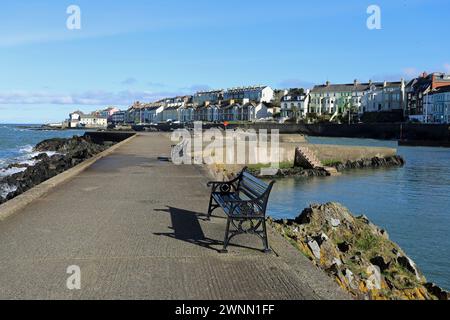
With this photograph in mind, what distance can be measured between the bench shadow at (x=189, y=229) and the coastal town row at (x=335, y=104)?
313 ft

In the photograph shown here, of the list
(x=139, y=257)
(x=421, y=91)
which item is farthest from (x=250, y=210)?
(x=421, y=91)

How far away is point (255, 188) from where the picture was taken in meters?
7.27

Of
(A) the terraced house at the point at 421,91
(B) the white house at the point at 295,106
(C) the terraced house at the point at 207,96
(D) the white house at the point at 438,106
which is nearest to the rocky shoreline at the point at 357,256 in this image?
(D) the white house at the point at 438,106

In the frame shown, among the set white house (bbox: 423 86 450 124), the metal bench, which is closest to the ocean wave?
the metal bench

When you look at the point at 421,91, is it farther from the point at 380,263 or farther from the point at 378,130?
the point at 380,263

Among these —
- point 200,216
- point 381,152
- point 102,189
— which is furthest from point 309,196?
point 381,152

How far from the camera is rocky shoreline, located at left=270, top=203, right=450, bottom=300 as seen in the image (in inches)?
268

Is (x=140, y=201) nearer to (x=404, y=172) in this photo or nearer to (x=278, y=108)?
(x=404, y=172)

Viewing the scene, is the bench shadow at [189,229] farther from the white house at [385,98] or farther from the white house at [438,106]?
the white house at [385,98]

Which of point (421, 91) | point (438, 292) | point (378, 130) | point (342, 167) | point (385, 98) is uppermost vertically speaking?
point (421, 91)

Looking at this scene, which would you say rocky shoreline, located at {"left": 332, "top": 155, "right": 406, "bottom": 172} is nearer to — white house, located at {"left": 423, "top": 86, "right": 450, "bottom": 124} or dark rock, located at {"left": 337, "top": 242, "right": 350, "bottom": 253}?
dark rock, located at {"left": 337, "top": 242, "right": 350, "bottom": 253}

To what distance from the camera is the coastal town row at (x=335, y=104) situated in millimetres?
103594

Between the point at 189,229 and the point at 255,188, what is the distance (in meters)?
1.11

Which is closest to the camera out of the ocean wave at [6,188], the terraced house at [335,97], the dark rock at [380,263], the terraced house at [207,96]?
the dark rock at [380,263]
